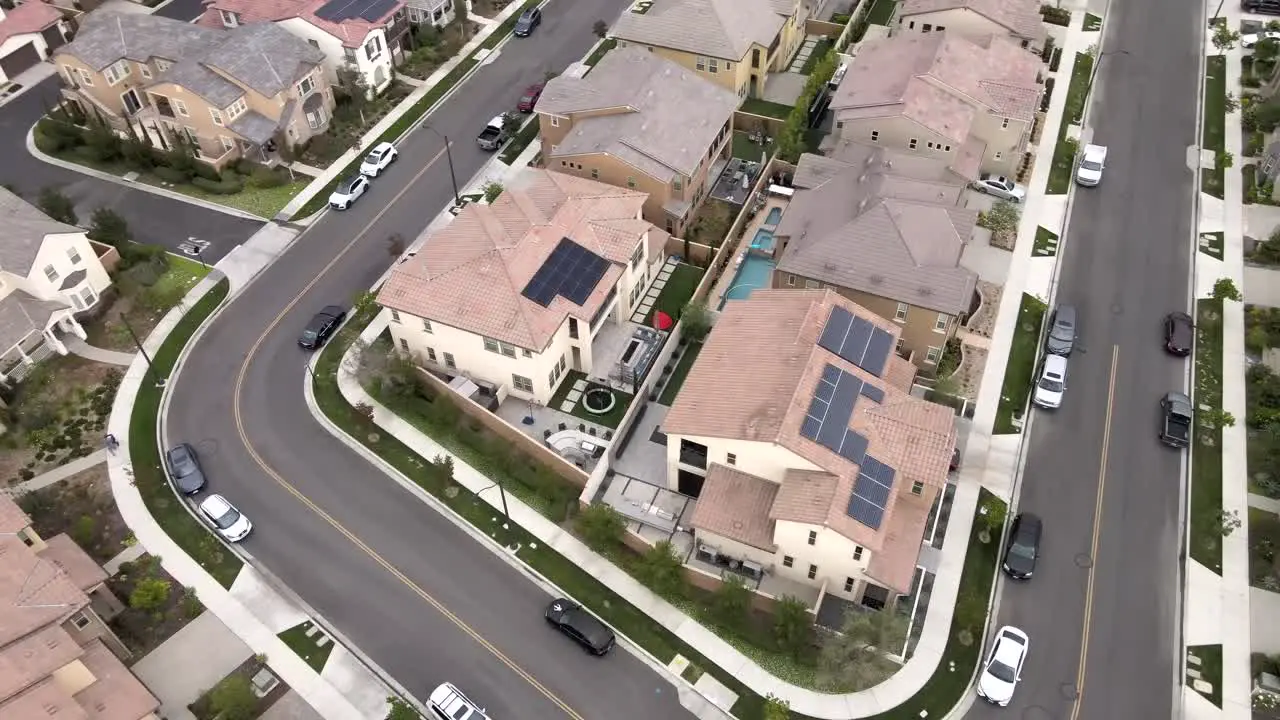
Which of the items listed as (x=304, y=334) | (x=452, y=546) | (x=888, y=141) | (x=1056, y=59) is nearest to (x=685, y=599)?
(x=452, y=546)

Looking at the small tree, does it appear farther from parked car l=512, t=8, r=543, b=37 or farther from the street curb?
parked car l=512, t=8, r=543, b=37

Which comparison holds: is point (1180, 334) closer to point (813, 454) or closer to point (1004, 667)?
point (1004, 667)

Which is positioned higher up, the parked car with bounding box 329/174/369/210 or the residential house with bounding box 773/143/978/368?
the residential house with bounding box 773/143/978/368

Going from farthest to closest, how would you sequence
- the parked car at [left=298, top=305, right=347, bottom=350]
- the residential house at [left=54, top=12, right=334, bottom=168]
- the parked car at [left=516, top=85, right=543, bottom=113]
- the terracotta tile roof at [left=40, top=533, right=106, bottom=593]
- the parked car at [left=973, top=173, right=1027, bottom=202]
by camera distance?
Result: the parked car at [left=516, top=85, right=543, bottom=113] → the residential house at [left=54, top=12, right=334, bottom=168] → the parked car at [left=973, top=173, right=1027, bottom=202] → the parked car at [left=298, top=305, right=347, bottom=350] → the terracotta tile roof at [left=40, top=533, right=106, bottom=593]

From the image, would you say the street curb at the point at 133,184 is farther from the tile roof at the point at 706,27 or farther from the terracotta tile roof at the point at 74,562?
the tile roof at the point at 706,27

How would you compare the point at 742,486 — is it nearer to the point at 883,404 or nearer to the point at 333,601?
the point at 883,404

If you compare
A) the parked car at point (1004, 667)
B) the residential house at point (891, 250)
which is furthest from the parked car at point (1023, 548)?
the residential house at point (891, 250)

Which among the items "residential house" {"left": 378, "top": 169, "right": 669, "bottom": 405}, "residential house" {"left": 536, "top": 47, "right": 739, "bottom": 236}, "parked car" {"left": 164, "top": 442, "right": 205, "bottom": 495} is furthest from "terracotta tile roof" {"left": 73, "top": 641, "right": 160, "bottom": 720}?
"residential house" {"left": 536, "top": 47, "right": 739, "bottom": 236}
